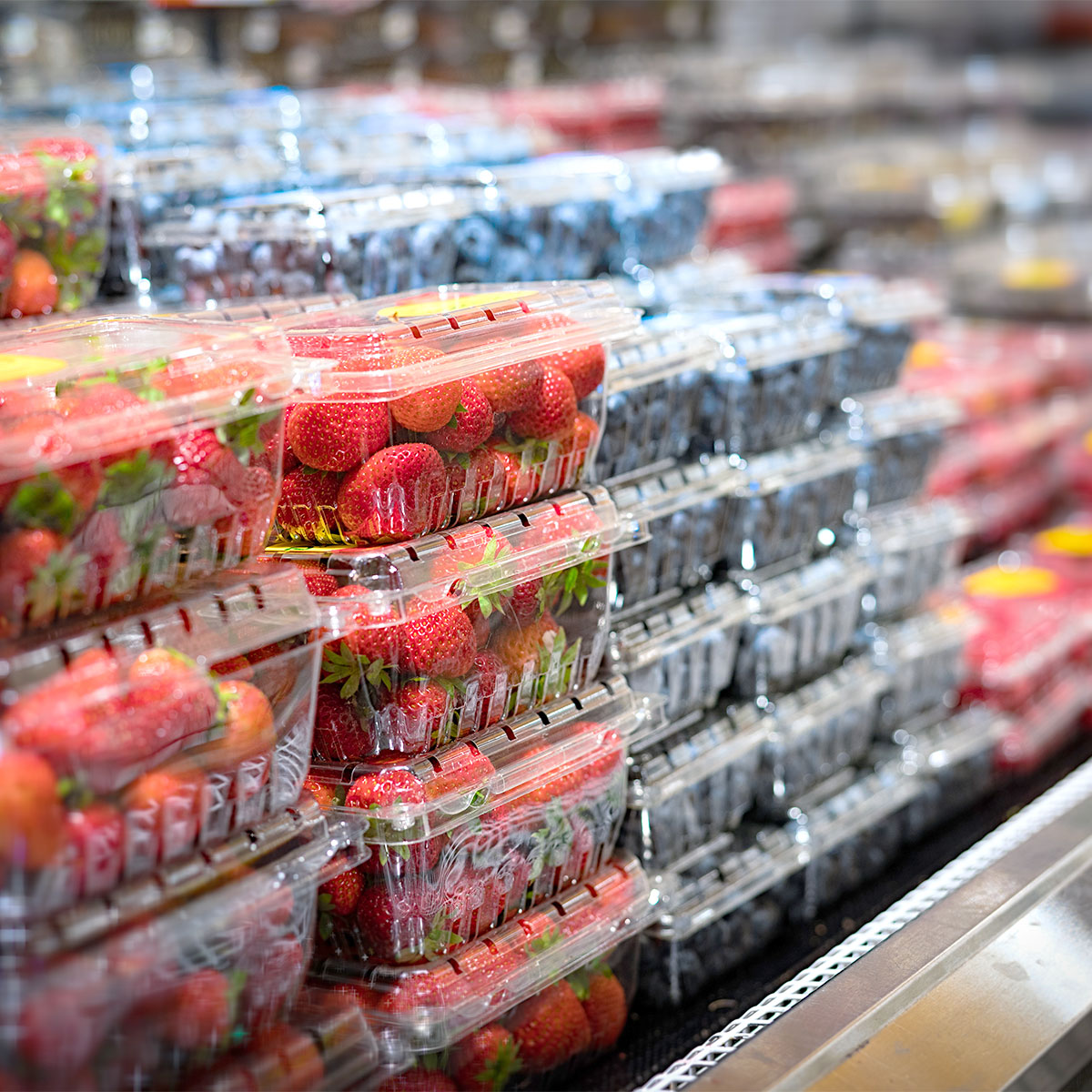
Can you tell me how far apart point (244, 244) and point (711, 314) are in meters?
0.68

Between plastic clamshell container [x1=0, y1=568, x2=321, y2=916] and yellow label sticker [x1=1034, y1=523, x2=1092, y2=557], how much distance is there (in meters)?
2.41

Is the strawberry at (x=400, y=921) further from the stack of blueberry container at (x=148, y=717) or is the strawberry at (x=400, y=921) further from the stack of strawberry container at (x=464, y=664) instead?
the stack of blueberry container at (x=148, y=717)

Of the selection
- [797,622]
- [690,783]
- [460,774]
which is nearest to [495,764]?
[460,774]

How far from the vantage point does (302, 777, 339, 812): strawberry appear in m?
1.39

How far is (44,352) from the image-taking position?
1.29 metres

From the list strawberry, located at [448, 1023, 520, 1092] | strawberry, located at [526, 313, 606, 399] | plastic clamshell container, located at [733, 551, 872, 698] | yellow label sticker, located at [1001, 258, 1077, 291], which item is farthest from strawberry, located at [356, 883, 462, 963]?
yellow label sticker, located at [1001, 258, 1077, 291]

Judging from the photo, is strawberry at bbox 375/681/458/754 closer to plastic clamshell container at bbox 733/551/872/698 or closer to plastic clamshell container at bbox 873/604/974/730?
plastic clamshell container at bbox 733/551/872/698

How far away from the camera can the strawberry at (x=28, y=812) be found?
3.25 ft

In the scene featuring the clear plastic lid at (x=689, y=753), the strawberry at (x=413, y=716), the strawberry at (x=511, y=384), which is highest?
the strawberry at (x=511, y=384)

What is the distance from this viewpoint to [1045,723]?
8.58 ft

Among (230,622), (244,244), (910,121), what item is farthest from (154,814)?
(910,121)

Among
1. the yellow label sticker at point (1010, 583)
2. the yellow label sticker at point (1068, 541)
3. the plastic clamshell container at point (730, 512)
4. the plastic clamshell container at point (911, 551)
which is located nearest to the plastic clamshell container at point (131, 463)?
the plastic clamshell container at point (730, 512)

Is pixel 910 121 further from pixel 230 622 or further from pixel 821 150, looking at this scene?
pixel 230 622

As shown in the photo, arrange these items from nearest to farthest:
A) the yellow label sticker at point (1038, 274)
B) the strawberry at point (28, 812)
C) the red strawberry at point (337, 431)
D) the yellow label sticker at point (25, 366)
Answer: the strawberry at point (28, 812)
the yellow label sticker at point (25, 366)
the red strawberry at point (337, 431)
the yellow label sticker at point (1038, 274)
